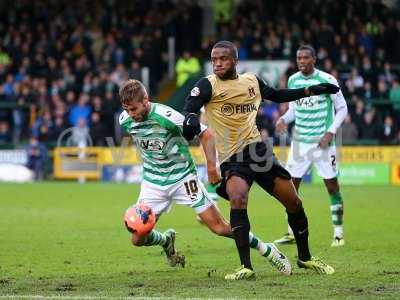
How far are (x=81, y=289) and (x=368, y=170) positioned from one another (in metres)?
18.0

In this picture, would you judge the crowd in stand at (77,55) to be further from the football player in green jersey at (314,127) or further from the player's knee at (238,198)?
the player's knee at (238,198)

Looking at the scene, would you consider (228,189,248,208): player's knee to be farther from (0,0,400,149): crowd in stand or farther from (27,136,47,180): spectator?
(27,136,47,180): spectator

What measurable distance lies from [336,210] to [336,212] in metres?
0.03

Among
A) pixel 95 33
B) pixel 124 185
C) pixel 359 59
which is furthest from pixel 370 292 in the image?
pixel 95 33

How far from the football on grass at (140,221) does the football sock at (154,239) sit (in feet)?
0.87

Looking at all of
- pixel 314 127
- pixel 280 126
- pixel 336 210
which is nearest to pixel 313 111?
pixel 314 127

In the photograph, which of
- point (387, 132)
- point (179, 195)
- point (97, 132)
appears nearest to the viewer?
point (179, 195)

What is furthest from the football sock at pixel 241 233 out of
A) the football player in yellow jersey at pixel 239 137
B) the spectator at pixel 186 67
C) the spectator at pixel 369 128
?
the spectator at pixel 186 67

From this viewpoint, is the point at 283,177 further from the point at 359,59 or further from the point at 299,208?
the point at 359,59

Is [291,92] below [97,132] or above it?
above

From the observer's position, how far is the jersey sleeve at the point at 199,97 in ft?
31.0

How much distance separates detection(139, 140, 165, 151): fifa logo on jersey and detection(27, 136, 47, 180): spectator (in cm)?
1772

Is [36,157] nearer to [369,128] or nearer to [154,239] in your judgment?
[369,128]

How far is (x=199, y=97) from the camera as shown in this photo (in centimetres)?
952
